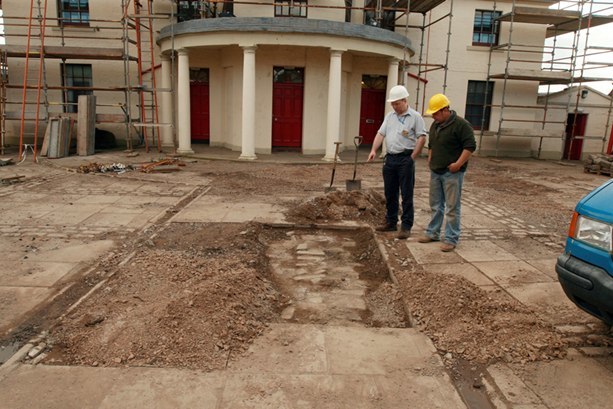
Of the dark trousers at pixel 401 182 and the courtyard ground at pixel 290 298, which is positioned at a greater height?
the dark trousers at pixel 401 182

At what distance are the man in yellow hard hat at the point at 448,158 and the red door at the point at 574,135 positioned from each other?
1599 cm

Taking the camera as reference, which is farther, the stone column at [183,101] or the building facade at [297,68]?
the stone column at [183,101]

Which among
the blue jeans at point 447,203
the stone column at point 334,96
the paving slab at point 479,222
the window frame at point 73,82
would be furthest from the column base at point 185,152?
the blue jeans at point 447,203

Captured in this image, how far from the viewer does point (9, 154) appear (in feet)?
49.6

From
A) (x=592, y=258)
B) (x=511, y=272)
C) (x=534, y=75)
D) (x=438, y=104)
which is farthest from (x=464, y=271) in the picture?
(x=534, y=75)

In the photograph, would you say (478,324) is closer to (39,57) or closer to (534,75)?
(534,75)

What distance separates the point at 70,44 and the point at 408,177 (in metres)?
15.2

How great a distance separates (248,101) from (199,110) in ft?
13.2

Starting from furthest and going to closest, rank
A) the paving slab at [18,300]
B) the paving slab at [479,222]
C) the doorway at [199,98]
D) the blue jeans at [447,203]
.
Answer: the doorway at [199,98], the paving slab at [479,222], the blue jeans at [447,203], the paving slab at [18,300]

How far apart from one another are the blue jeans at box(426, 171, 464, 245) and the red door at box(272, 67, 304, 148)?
10005 millimetres

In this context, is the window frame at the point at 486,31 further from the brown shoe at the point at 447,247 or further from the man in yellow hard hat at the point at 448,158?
the brown shoe at the point at 447,247

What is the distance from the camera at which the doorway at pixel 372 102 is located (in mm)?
17391

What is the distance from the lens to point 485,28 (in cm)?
1831

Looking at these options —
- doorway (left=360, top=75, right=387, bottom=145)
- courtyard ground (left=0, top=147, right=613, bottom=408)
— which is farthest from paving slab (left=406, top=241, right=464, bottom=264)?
doorway (left=360, top=75, right=387, bottom=145)
